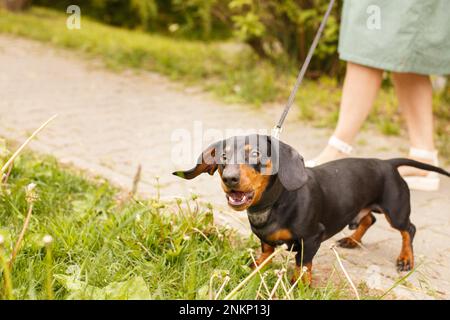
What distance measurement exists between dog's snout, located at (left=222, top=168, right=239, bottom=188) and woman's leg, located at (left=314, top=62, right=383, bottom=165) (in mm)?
1681

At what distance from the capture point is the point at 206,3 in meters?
6.65

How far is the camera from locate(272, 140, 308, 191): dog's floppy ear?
7.23ft

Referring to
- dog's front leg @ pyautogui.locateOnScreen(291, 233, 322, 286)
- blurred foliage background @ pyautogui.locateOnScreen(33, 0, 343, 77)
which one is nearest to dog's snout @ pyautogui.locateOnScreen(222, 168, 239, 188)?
dog's front leg @ pyautogui.locateOnScreen(291, 233, 322, 286)

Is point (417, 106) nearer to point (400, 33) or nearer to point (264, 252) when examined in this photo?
point (400, 33)

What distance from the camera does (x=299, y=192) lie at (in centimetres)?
239

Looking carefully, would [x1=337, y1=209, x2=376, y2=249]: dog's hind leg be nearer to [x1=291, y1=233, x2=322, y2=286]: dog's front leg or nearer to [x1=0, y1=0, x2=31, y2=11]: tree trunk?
[x1=291, y1=233, x2=322, y2=286]: dog's front leg

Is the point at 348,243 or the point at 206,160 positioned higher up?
the point at 206,160

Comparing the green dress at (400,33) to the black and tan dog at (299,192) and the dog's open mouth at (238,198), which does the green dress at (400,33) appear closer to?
the black and tan dog at (299,192)

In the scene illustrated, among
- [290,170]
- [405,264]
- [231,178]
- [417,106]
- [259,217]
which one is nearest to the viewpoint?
[231,178]

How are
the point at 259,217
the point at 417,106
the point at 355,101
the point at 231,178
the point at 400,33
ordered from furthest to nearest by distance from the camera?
the point at 417,106 → the point at 355,101 → the point at 400,33 → the point at 259,217 → the point at 231,178

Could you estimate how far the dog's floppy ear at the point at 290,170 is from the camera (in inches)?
86.8

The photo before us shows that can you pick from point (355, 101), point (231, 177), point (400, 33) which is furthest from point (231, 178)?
point (400, 33)

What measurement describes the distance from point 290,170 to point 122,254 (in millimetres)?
813
